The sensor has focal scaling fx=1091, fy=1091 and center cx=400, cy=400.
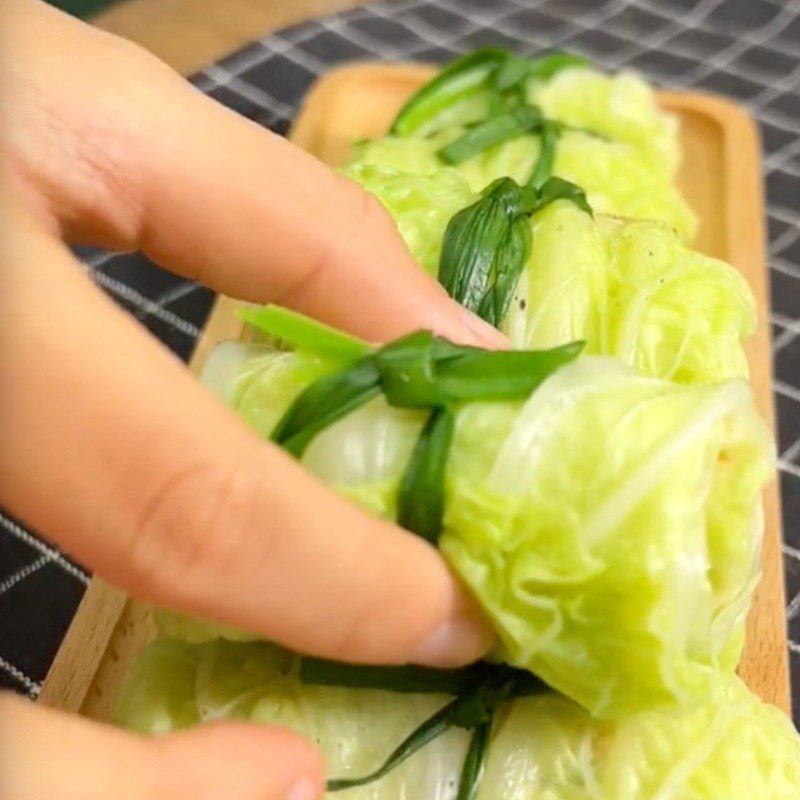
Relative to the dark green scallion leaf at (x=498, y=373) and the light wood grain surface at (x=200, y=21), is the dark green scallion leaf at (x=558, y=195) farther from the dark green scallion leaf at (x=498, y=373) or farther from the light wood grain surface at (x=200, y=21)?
the light wood grain surface at (x=200, y=21)

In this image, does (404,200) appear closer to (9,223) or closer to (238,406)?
(238,406)

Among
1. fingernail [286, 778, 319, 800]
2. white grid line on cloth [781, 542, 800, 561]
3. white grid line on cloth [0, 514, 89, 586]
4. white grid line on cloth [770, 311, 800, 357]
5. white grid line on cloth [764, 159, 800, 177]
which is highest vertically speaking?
fingernail [286, 778, 319, 800]

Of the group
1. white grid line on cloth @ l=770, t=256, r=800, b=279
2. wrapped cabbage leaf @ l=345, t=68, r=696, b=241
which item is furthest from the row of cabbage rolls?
white grid line on cloth @ l=770, t=256, r=800, b=279

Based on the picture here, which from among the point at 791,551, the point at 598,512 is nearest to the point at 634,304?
the point at 598,512

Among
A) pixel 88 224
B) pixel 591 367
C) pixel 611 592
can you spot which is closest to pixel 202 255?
pixel 88 224

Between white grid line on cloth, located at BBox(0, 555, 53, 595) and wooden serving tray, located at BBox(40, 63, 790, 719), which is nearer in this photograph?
wooden serving tray, located at BBox(40, 63, 790, 719)

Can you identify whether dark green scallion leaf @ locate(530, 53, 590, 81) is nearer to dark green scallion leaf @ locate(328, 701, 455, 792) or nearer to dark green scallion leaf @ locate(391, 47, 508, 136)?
dark green scallion leaf @ locate(391, 47, 508, 136)

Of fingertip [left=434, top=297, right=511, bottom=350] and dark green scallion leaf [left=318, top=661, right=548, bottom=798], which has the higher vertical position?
fingertip [left=434, top=297, right=511, bottom=350]
